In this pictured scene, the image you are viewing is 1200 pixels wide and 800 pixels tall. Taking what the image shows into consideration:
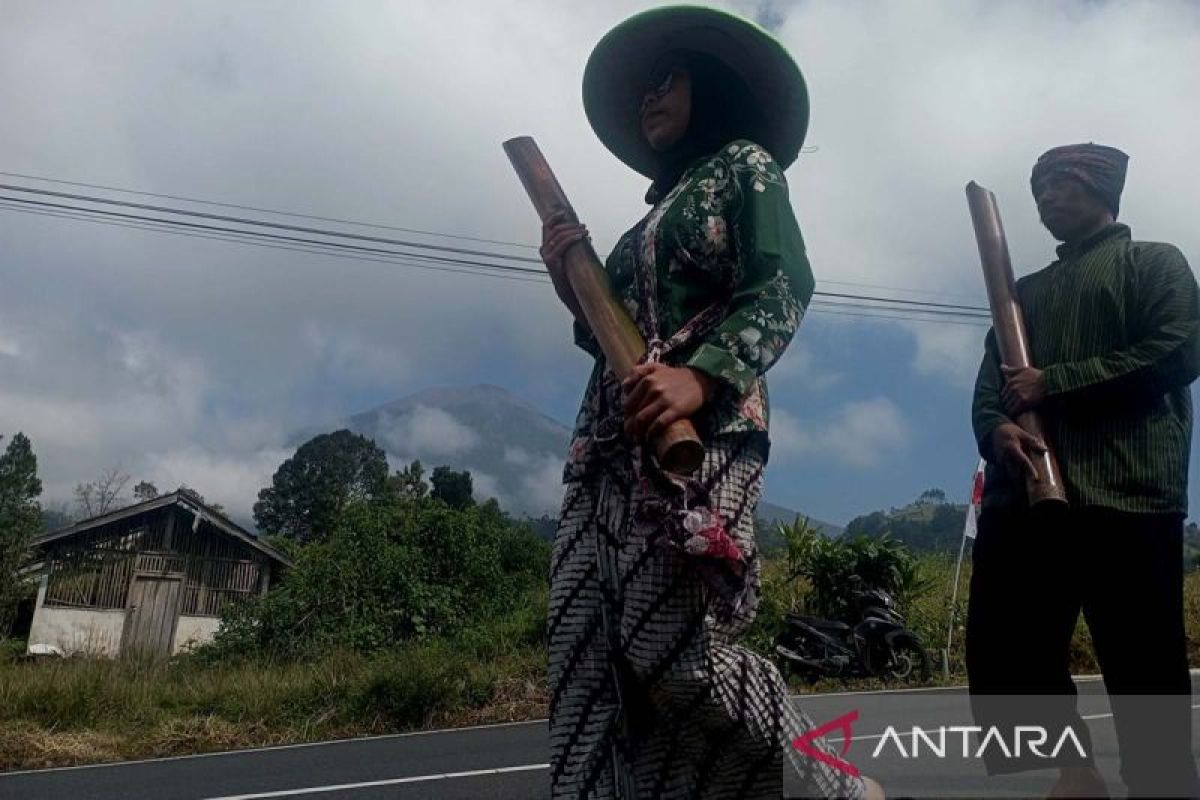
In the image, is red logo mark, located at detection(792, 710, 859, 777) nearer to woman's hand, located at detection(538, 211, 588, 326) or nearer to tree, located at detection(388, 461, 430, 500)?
woman's hand, located at detection(538, 211, 588, 326)

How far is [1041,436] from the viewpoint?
1794 millimetres

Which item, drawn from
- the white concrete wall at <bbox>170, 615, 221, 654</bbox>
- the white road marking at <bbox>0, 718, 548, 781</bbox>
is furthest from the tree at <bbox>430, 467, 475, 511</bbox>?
the white road marking at <bbox>0, 718, 548, 781</bbox>

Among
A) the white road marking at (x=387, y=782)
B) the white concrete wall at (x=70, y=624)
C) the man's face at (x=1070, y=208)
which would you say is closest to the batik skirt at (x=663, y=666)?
the man's face at (x=1070, y=208)

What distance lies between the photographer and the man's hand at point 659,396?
127 cm

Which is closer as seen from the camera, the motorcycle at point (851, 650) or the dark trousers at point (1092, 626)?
the dark trousers at point (1092, 626)

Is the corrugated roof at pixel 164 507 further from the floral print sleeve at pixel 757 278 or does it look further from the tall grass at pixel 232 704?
the floral print sleeve at pixel 757 278

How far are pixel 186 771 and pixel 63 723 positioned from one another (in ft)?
9.36

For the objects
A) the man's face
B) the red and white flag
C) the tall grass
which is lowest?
the tall grass

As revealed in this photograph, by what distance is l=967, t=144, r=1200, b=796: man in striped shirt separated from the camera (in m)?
1.64

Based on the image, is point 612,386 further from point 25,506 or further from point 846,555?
point 25,506

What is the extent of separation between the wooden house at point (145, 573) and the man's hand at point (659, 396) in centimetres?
2598

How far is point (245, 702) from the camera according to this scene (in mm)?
9125

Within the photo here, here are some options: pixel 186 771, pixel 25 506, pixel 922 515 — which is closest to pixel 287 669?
pixel 186 771

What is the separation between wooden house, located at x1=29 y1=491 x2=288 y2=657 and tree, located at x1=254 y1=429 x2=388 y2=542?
27051 mm
